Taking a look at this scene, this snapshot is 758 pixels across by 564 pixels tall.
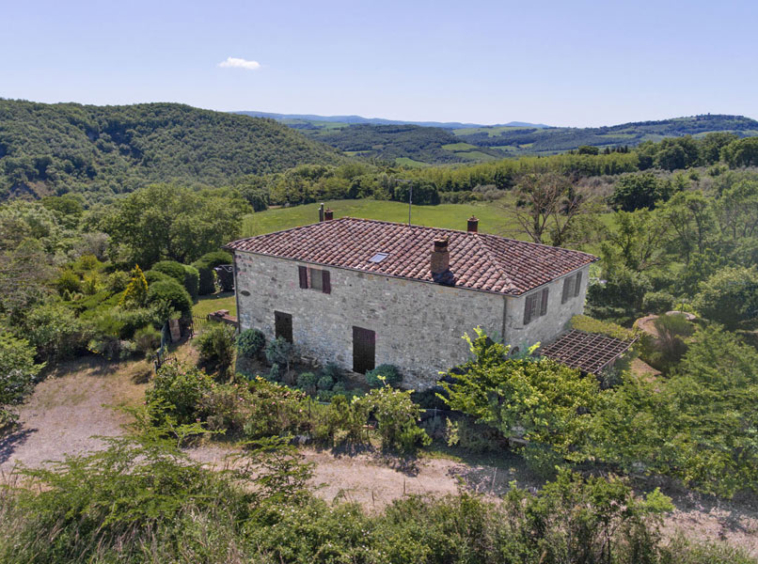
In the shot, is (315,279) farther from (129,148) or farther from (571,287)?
(129,148)

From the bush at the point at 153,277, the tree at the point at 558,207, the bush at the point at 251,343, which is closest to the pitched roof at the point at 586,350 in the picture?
the bush at the point at 251,343

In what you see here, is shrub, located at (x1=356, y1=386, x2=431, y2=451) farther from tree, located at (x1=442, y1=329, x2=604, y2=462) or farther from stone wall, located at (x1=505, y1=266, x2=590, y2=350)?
stone wall, located at (x1=505, y1=266, x2=590, y2=350)

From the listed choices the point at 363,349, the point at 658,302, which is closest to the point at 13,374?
the point at 363,349

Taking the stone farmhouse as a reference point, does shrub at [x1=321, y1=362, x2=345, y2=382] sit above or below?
below

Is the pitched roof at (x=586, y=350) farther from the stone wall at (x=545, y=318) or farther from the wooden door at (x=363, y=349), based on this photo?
the wooden door at (x=363, y=349)

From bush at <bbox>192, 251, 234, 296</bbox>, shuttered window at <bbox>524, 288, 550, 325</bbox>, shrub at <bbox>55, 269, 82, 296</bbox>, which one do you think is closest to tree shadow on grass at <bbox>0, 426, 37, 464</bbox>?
shrub at <bbox>55, 269, 82, 296</bbox>
